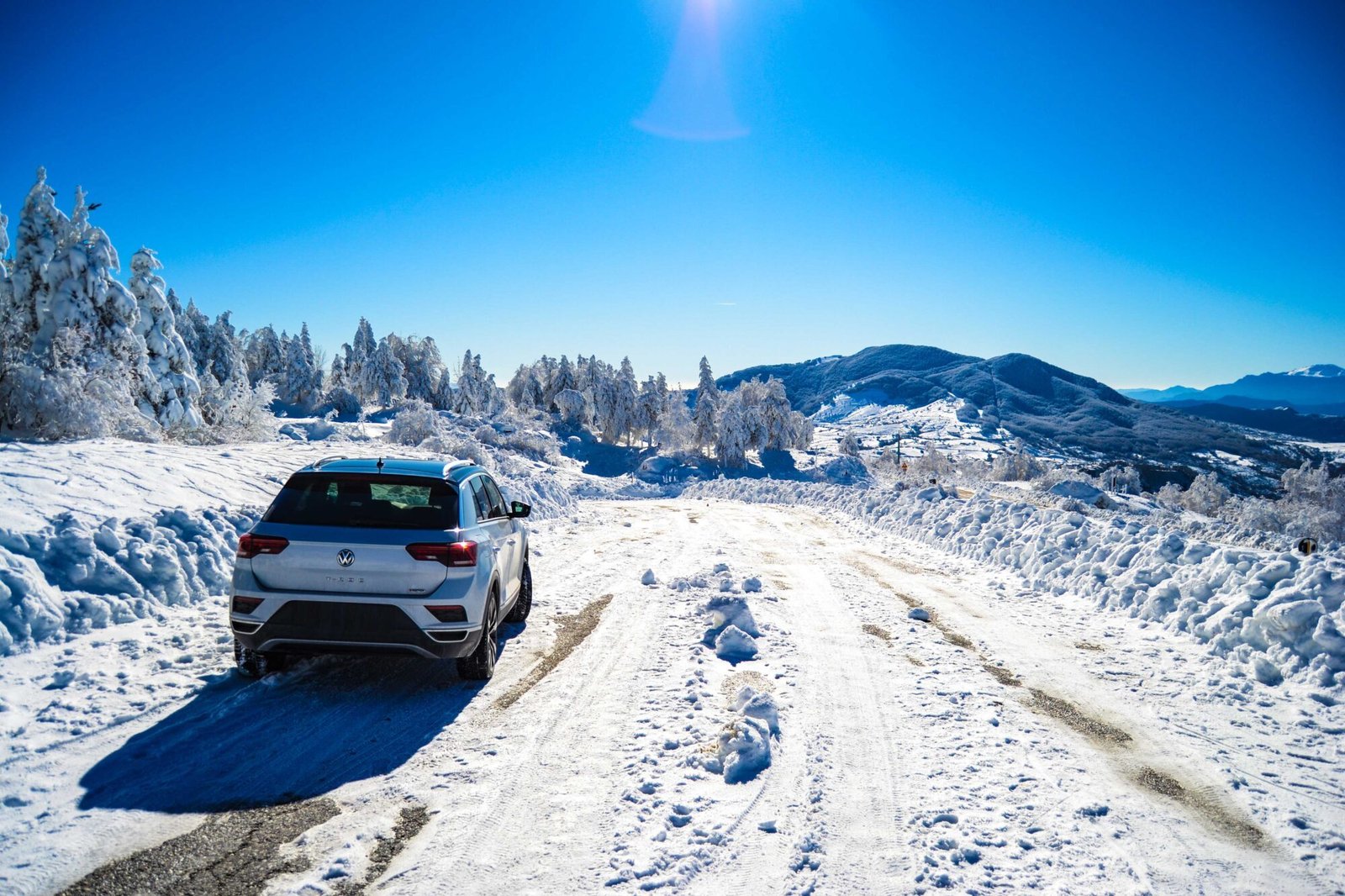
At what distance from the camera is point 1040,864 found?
3598 millimetres

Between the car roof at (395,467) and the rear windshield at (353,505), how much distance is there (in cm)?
9

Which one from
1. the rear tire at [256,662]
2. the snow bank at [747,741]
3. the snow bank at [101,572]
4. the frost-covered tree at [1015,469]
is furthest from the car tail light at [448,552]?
the frost-covered tree at [1015,469]

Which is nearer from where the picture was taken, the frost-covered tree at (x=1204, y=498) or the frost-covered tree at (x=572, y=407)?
the frost-covered tree at (x=1204, y=498)

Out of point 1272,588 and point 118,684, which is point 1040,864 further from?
point 118,684

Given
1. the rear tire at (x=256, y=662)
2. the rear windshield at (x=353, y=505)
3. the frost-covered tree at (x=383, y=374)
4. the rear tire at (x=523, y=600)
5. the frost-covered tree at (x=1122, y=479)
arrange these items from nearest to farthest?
the rear windshield at (x=353, y=505), the rear tire at (x=256, y=662), the rear tire at (x=523, y=600), the frost-covered tree at (x=1122, y=479), the frost-covered tree at (x=383, y=374)

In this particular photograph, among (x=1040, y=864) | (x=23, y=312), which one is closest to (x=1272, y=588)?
(x=1040, y=864)

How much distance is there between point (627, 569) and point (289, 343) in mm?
93442

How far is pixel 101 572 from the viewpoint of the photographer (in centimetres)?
677

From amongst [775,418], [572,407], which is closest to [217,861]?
[775,418]

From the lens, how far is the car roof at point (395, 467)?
6016 mm

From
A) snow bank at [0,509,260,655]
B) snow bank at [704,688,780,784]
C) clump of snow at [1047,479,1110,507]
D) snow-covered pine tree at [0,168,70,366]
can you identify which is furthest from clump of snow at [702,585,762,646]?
clump of snow at [1047,479,1110,507]

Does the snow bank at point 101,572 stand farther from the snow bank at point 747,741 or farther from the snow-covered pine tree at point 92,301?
the snow-covered pine tree at point 92,301

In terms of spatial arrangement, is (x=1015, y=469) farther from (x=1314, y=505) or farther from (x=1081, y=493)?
(x=1081, y=493)

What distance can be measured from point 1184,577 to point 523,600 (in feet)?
29.3
